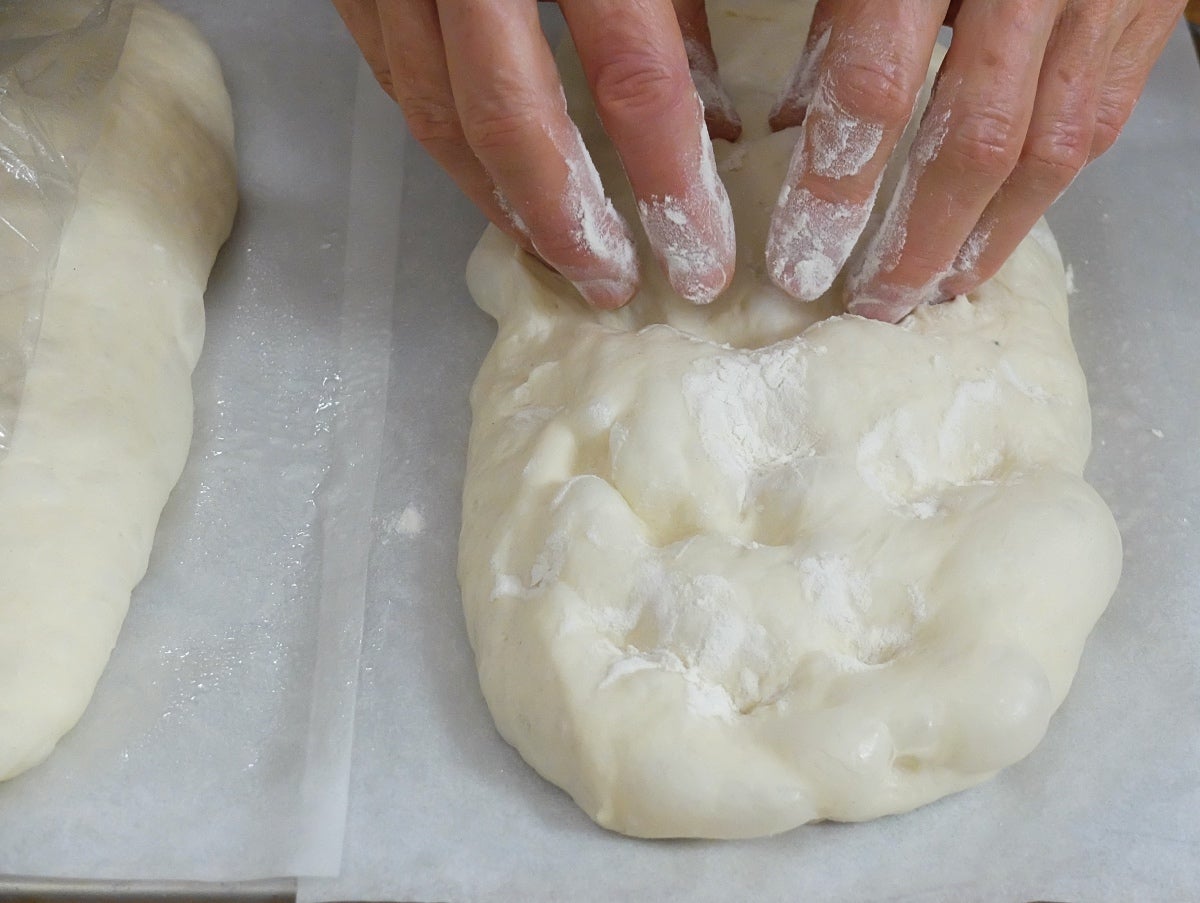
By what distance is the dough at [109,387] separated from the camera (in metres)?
1.42

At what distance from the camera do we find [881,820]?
134cm

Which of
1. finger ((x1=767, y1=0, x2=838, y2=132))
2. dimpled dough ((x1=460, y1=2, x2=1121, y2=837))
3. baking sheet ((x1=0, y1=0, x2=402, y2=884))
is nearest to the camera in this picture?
dimpled dough ((x1=460, y1=2, x2=1121, y2=837))

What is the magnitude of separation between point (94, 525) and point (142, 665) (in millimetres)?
190

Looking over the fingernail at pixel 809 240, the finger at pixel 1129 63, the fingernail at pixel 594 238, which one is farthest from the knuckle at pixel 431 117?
the finger at pixel 1129 63

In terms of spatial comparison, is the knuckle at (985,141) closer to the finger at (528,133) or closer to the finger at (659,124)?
the finger at (659,124)

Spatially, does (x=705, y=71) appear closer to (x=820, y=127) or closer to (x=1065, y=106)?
(x=820, y=127)

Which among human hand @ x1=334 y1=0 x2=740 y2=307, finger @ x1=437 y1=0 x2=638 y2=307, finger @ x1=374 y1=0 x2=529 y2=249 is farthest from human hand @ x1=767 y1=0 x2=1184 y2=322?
finger @ x1=374 y1=0 x2=529 y2=249

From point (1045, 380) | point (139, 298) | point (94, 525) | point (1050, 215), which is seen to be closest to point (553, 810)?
point (94, 525)

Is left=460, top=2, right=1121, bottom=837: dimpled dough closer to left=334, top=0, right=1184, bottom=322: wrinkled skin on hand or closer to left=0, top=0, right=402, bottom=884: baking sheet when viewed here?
left=334, top=0, right=1184, bottom=322: wrinkled skin on hand

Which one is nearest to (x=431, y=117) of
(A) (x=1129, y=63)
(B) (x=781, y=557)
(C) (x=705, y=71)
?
(C) (x=705, y=71)

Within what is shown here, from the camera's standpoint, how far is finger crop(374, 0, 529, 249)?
1404 millimetres

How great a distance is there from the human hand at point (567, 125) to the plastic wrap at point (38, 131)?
19.4 inches

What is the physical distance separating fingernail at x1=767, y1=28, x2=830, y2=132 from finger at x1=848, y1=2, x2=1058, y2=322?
27 centimetres

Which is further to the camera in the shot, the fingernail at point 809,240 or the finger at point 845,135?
the fingernail at point 809,240
